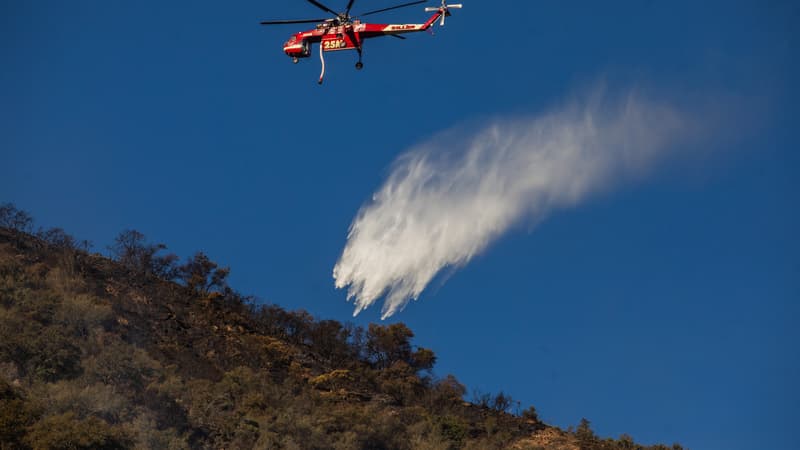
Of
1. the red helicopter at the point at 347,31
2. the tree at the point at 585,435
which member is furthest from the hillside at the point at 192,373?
the red helicopter at the point at 347,31

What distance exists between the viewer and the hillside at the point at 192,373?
48281 millimetres

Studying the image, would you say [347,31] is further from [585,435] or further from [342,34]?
[585,435]

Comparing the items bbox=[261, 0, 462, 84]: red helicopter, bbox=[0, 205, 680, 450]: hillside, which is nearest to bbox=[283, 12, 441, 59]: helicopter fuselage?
bbox=[261, 0, 462, 84]: red helicopter

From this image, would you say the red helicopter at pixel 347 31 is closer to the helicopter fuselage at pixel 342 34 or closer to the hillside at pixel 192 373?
the helicopter fuselage at pixel 342 34

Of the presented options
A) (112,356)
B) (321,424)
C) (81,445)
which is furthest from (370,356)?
(81,445)

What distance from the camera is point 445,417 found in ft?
218

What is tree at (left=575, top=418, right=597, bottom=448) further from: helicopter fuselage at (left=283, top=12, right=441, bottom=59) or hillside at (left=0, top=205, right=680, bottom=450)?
helicopter fuselage at (left=283, top=12, right=441, bottom=59)

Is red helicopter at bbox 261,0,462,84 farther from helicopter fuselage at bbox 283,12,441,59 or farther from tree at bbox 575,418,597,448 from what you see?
tree at bbox 575,418,597,448

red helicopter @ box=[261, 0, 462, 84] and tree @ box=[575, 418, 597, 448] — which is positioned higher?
red helicopter @ box=[261, 0, 462, 84]

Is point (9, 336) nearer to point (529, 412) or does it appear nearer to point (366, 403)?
point (366, 403)

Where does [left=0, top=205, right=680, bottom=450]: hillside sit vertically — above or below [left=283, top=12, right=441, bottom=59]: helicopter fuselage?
below

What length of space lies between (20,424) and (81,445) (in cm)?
313

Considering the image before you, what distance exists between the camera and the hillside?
48281 mm

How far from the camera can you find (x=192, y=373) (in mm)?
62469
